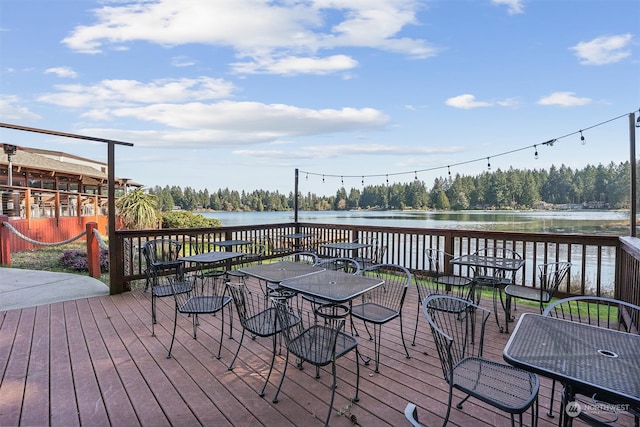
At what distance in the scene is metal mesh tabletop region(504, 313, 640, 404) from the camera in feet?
4.17

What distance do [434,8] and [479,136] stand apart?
416 inches

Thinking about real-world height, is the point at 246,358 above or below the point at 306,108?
below

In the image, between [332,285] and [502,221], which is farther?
[502,221]

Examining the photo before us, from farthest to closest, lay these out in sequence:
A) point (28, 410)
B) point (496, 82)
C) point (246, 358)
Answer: point (496, 82) < point (246, 358) < point (28, 410)

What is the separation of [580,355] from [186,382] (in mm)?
2552

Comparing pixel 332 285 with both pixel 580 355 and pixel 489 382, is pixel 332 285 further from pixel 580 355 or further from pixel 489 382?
pixel 580 355

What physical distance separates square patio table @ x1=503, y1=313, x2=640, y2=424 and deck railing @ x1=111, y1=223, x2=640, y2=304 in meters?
1.96

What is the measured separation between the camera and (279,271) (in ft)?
11.3

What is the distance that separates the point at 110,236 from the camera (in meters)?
4.92

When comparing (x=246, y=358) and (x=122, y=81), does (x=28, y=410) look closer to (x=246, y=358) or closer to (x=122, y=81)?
(x=246, y=358)

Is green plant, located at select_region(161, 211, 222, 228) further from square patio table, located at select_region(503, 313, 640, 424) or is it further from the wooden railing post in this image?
square patio table, located at select_region(503, 313, 640, 424)

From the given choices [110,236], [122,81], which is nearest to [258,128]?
[122,81]
